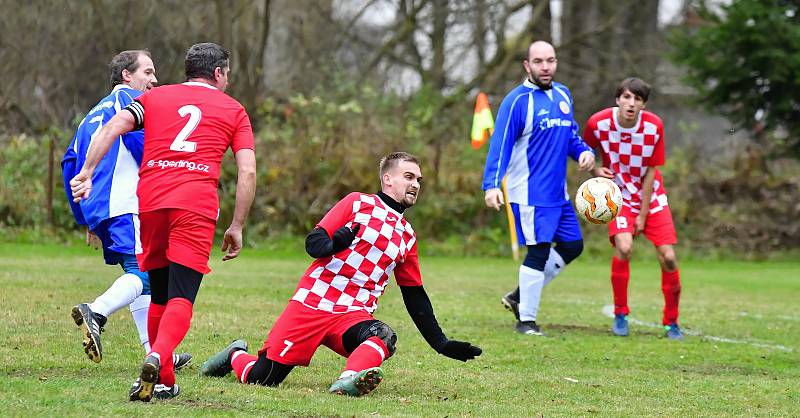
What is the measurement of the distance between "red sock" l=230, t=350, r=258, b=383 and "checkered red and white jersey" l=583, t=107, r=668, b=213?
167 inches

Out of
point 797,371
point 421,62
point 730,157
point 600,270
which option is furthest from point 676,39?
point 797,371

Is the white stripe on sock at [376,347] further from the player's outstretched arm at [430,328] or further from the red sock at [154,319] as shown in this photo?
the red sock at [154,319]

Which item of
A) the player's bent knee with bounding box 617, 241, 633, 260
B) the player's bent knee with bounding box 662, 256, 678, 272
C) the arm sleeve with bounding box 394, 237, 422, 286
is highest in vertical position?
the arm sleeve with bounding box 394, 237, 422, 286

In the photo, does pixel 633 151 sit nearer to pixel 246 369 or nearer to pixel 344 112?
pixel 246 369

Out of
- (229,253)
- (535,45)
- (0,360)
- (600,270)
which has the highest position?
(535,45)

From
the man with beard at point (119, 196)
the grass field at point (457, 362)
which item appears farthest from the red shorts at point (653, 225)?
the man with beard at point (119, 196)

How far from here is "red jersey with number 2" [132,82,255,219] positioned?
17.9 ft

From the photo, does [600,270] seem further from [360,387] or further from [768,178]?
[360,387]

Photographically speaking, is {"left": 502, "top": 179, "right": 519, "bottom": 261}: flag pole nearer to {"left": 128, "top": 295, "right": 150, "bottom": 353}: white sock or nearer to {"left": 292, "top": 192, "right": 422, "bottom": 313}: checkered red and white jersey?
{"left": 292, "top": 192, "right": 422, "bottom": 313}: checkered red and white jersey

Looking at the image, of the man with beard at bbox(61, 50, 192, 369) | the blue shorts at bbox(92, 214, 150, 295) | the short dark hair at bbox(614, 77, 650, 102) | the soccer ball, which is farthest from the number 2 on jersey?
the short dark hair at bbox(614, 77, 650, 102)

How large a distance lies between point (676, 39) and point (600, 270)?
18.7 ft

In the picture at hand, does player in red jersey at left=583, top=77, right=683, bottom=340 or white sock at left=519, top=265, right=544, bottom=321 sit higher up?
player in red jersey at left=583, top=77, right=683, bottom=340

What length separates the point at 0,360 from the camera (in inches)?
251

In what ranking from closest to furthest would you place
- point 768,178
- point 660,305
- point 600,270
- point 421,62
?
point 660,305 → point 600,270 → point 768,178 → point 421,62
